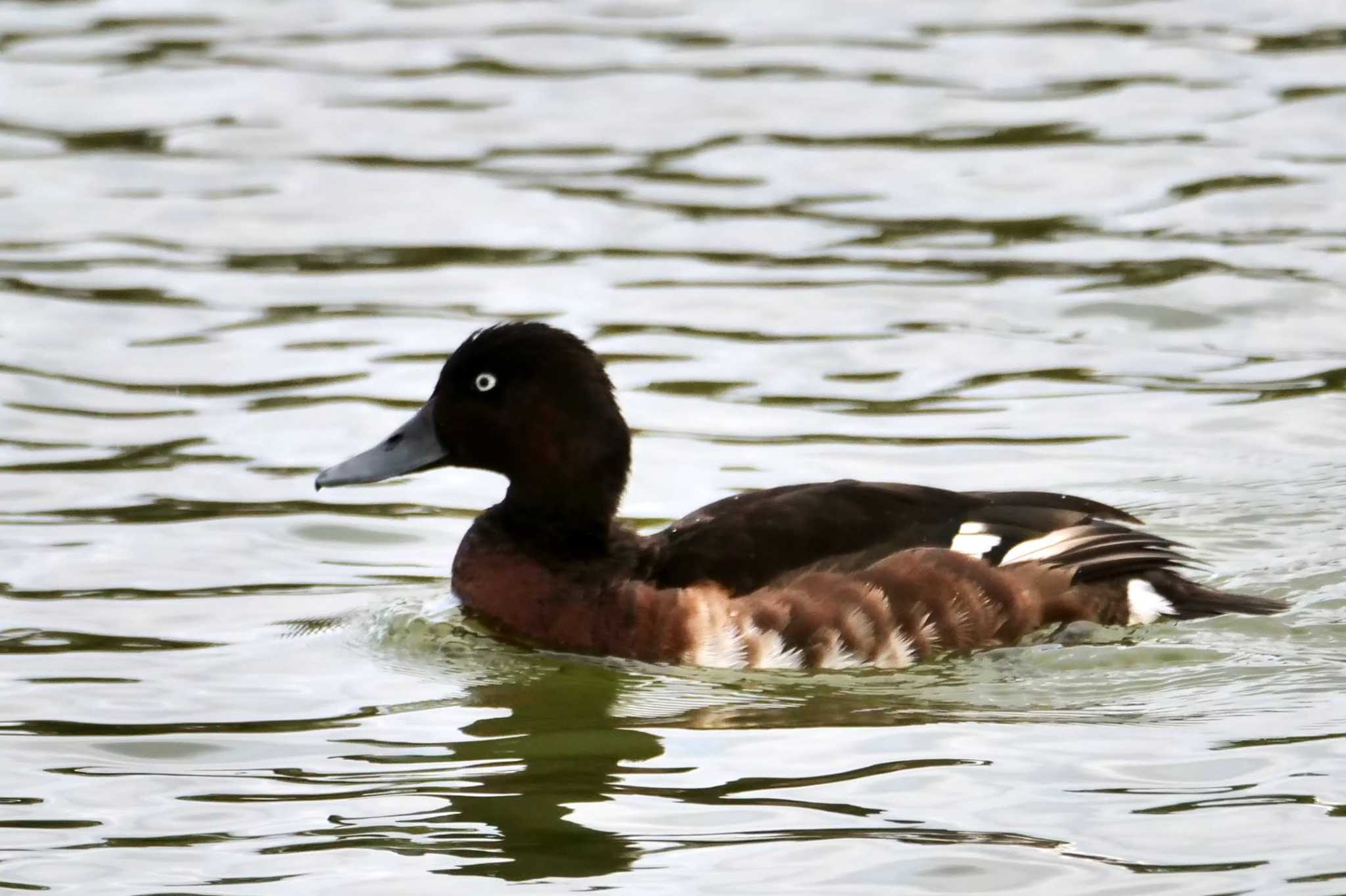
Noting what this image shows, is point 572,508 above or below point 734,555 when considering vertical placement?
above

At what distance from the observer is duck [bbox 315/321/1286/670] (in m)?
8.01

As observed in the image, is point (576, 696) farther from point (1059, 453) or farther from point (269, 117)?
point (269, 117)

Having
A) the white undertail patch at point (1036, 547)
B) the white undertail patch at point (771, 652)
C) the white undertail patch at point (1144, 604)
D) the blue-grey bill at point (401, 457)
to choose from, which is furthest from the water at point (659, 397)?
the blue-grey bill at point (401, 457)

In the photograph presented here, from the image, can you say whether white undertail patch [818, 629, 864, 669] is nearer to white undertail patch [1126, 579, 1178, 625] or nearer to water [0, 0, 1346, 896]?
water [0, 0, 1346, 896]

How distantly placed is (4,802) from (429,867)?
1.36 metres

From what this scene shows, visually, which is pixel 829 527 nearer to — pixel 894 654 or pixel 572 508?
pixel 894 654

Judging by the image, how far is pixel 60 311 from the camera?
40.0ft

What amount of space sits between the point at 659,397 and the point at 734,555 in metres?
3.12

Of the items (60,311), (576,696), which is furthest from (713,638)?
(60,311)

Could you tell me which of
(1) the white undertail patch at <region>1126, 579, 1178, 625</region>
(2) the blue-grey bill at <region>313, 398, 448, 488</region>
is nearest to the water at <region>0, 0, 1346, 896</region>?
(1) the white undertail patch at <region>1126, 579, 1178, 625</region>

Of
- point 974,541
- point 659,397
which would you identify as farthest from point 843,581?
point 659,397

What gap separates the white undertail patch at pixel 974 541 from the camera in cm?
820

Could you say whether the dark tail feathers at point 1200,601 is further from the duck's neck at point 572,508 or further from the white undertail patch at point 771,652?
the duck's neck at point 572,508

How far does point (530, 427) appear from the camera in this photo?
848 cm
